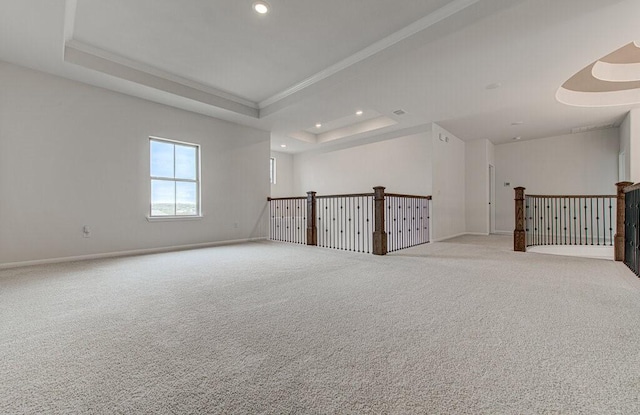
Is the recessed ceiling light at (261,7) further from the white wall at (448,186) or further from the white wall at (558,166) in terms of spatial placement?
the white wall at (558,166)

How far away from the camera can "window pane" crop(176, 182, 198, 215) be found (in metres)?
5.43

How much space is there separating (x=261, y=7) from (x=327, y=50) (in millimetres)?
1136

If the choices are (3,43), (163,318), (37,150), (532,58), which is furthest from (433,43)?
(37,150)

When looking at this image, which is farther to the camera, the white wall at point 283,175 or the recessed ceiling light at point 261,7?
the white wall at point 283,175

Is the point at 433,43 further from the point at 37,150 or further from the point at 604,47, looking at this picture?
the point at 37,150

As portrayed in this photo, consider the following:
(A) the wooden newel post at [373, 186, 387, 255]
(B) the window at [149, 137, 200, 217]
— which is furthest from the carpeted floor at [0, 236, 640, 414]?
(B) the window at [149, 137, 200, 217]

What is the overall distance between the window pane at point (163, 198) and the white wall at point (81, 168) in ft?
0.53

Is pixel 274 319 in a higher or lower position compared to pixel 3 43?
lower

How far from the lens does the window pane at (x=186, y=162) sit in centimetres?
546

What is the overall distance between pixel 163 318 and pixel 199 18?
3264 millimetres

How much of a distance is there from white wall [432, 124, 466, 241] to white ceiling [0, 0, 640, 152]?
4.03 ft

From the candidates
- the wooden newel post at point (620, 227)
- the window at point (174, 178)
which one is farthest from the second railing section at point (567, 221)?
the window at point (174, 178)

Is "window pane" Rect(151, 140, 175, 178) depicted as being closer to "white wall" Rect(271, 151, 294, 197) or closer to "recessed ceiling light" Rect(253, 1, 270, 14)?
"recessed ceiling light" Rect(253, 1, 270, 14)

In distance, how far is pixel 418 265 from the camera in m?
3.68
